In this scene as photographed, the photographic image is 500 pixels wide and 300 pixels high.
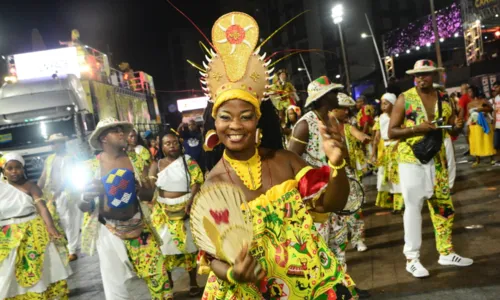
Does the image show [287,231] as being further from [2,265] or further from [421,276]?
[2,265]

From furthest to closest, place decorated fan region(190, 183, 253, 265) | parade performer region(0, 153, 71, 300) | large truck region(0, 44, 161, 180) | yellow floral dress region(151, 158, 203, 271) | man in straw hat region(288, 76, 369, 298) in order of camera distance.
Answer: large truck region(0, 44, 161, 180)
yellow floral dress region(151, 158, 203, 271)
parade performer region(0, 153, 71, 300)
man in straw hat region(288, 76, 369, 298)
decorated fan region(190, 183, 253, 265)

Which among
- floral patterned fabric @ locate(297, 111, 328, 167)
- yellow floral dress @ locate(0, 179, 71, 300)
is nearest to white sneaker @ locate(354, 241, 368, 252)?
floral patterned fabric @ locate(297, 111, 328, 167)

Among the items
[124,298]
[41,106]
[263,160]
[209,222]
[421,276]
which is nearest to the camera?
[209,222]

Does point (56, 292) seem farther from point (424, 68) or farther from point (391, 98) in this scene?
point (391, 98)

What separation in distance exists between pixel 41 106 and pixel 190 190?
29.6 feet

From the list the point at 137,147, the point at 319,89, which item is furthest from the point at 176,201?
the point at 137,147

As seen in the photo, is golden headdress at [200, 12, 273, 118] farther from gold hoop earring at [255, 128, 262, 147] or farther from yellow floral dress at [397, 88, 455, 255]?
yellow floral dress at [397, 88, 455, 255]

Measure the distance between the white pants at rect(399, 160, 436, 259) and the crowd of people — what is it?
0.01 meters

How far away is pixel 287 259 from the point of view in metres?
2.46

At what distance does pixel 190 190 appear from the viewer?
6.38 meters

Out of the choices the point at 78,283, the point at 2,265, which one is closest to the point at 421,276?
the point at 2,265

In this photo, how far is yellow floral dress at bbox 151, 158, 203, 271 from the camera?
6316 millimetres

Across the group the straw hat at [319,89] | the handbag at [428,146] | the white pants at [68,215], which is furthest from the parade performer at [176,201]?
the white pants at [68,215]

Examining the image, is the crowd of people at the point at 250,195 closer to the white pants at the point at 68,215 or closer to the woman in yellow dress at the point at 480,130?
the white pants at the point at 68,215
